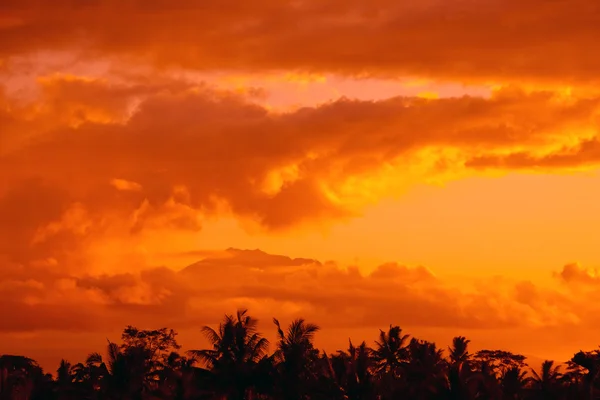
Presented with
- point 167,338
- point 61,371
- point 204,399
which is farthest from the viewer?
point 167,338

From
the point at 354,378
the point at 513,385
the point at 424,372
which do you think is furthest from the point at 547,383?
the point at 354,378

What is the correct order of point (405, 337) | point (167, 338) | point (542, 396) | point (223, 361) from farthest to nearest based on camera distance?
point (167, 338) → point (405, 337) → point (542, 396) → point (223, 361)

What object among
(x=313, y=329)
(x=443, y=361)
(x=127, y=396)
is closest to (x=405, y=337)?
(x=443, y=361)

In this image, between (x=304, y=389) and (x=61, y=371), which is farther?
(x=61, y=371)

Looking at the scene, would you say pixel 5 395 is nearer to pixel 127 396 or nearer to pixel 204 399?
pixel 127 396

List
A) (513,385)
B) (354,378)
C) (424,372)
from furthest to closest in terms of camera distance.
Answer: (513,385), (424,372), (354,378)

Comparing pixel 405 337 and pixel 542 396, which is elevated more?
pixel 405 337

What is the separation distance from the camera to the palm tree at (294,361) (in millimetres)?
71000

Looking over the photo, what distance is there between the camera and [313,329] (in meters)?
73.5

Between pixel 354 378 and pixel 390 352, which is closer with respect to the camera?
pixel 354 378

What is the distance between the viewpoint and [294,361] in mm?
71562

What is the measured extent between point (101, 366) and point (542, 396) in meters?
38.1

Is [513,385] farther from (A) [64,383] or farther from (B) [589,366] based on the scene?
(A) [64,383]

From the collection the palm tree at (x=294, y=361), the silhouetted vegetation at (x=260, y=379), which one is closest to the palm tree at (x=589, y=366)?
the silhouetted vegetation at (x=260, y=379)
